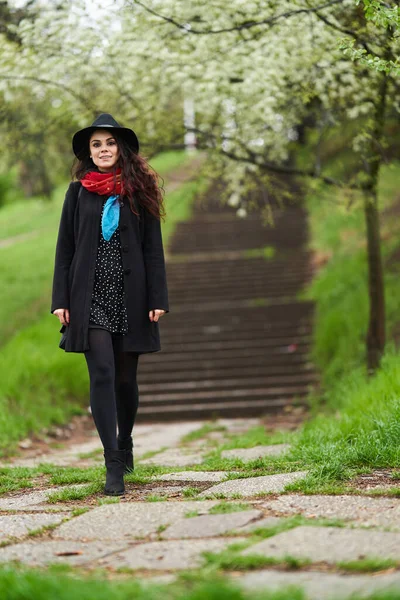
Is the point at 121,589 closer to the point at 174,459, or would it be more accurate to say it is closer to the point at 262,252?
the point at 174,459

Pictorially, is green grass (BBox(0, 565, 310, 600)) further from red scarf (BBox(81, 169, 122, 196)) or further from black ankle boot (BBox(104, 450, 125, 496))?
red scarf (BBox(81, 169, 122, 196))

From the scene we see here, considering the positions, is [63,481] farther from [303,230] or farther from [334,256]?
[303,230]

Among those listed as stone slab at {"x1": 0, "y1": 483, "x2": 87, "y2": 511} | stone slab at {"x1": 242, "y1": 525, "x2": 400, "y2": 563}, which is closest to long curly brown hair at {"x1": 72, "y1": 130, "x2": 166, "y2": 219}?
stone slab at {"x1": 0, "y1": 483, "x2": 87, "y2": 511}

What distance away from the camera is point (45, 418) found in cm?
1095

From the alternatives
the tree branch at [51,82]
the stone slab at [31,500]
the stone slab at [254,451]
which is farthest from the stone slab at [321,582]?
the tree branch at [51,82]

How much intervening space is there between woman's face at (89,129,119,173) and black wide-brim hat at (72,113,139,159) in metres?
0.05

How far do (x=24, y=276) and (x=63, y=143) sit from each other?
9.13ft

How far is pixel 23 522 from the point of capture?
4.32 metres

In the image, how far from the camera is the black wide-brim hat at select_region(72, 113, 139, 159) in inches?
217

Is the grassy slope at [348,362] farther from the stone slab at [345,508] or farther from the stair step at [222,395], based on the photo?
the stair step at [222,395]

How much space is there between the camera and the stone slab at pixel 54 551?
3549 mm

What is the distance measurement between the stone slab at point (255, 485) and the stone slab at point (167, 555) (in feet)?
3.62

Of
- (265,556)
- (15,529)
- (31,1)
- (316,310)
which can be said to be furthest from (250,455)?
(316,310)

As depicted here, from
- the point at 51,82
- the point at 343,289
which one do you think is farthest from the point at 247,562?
the point at 343,289
